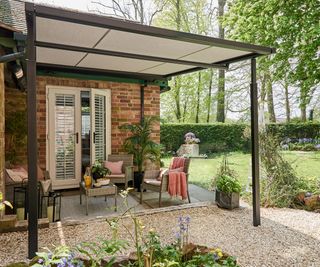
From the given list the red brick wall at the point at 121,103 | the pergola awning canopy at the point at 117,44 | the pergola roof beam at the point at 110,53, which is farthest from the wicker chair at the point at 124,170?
the pergola roof beam at the point at 110,53

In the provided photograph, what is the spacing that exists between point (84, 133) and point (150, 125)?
1.65 m

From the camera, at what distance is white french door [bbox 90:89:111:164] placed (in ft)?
22.2

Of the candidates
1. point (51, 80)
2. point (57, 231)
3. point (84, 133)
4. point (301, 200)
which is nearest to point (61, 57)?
point (51, 80)

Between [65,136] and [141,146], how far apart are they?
183cm

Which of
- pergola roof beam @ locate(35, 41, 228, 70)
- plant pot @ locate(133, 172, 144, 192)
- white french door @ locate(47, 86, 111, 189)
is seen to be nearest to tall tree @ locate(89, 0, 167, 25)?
white french door @ locate(47, 86, 111, 189)

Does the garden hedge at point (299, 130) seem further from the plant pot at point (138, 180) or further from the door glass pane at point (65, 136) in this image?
the door glass pane at point (65, 136)

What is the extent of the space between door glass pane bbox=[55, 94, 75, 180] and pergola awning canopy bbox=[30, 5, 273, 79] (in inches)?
53.9

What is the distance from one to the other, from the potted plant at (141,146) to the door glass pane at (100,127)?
0.52 meters

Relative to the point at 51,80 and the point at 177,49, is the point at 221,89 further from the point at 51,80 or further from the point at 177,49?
the point at 177,49

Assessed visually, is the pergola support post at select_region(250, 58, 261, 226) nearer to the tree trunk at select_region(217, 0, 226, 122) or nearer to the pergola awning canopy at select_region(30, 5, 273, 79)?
the pergola awning canopy at select_region(30, 5, 273, 79)

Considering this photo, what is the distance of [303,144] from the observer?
488 inches

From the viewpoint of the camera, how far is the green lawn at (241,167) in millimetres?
8117

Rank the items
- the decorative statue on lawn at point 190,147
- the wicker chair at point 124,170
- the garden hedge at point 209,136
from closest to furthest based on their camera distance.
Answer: the wicker chair at point 124,170 → the decorative statue on lawn at point 190,147 → the garden hedge at point 209,136

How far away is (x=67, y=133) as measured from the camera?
6711mm
